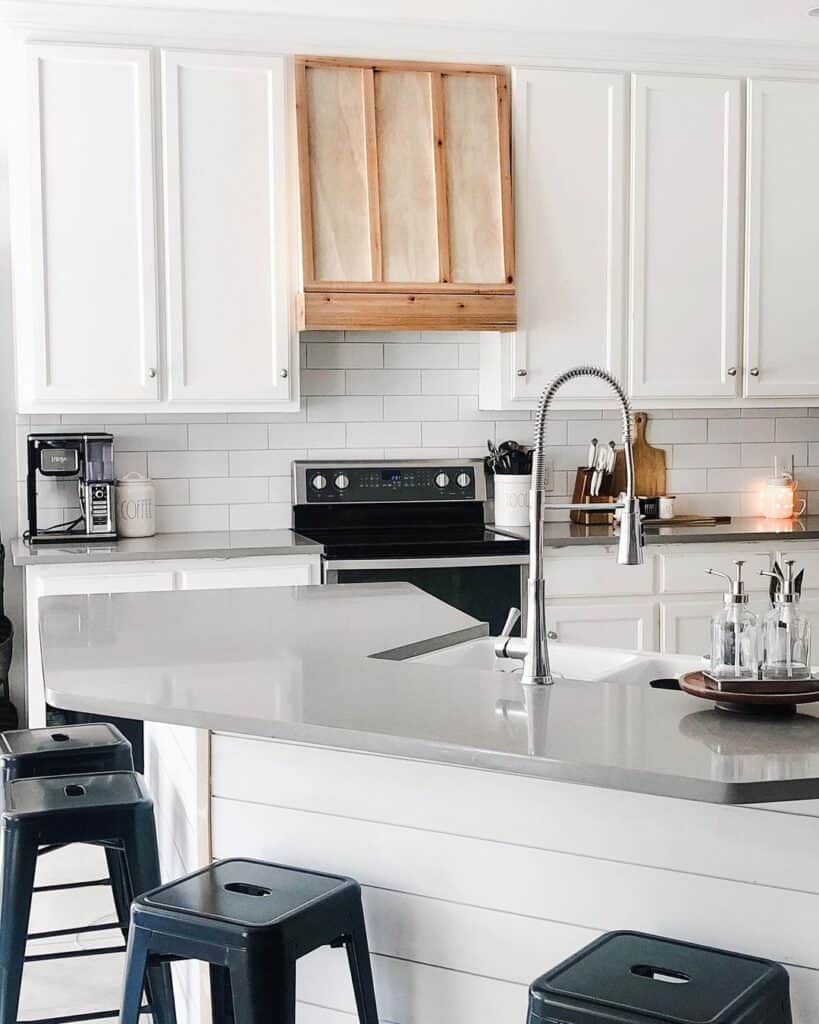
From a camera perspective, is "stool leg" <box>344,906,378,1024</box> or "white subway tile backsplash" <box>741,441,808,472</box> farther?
"white subway tile backsplash" <box>741,441,808,472</box>

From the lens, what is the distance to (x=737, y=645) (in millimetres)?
1902

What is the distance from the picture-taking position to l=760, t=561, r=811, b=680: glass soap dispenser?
189 centimetres

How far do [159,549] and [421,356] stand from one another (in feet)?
4.47

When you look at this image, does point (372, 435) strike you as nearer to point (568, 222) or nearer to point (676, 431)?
point (568, 222)

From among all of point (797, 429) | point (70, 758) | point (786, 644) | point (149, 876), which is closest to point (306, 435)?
point (797, 429)

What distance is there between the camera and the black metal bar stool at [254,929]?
1.81 metres

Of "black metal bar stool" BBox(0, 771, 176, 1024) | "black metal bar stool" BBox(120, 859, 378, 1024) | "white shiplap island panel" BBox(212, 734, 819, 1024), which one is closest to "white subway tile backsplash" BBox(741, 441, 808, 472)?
"black metal bar stool" BBox(0, 771, 176, 1024)

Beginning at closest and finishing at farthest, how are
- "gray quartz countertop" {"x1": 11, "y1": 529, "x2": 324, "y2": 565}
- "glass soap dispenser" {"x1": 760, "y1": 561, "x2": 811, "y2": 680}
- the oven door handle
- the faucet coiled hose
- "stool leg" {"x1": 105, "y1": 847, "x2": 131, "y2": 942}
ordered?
"glass soap dispenser" {"x1": 760, "y1": 561, "x2": 811, "y2": 680} < the faucet coiled hose < "stool leg" {"x1": 105, "y1": 847, "x2": 131, "y2": 942} < "gray quartz countertop" {"x1": 11, "y1": 529, "x2": 324, "y2": 565} < the oven door handle

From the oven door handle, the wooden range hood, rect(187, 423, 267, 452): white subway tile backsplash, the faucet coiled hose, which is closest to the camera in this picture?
the faucet coiled hose

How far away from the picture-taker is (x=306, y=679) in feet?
7.27

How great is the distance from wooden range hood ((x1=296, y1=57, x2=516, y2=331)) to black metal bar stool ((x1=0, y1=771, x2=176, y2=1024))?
7.35 ft

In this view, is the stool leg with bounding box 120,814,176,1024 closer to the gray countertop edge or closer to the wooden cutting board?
the gray countertop edge

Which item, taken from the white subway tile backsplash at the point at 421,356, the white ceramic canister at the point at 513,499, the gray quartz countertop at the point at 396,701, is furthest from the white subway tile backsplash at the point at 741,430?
the gray quartz countertop at the point at 396,701

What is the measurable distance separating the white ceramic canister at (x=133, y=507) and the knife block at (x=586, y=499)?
164 centimetres
